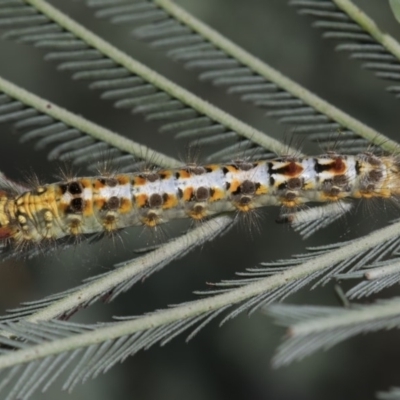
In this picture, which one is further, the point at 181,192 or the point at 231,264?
the point at 231,264

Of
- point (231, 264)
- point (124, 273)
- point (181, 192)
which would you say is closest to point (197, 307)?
point (124, 273)

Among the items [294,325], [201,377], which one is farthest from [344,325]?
[201,377]

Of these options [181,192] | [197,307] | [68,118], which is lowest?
[197,307]

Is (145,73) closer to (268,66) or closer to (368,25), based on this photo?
(268,66)

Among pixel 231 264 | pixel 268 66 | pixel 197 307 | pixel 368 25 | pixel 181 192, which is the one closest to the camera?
pixel 197 307

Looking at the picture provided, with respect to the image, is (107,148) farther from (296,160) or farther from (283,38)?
(283,38)

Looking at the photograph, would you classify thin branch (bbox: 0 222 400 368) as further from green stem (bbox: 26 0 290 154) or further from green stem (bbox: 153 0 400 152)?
green stem (bbox: 26 0 290 154)

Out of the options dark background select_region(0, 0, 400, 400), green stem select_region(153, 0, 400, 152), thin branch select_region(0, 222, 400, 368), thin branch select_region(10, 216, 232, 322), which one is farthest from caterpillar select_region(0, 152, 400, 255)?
dark background select_region(0, 0, 400, 400)
